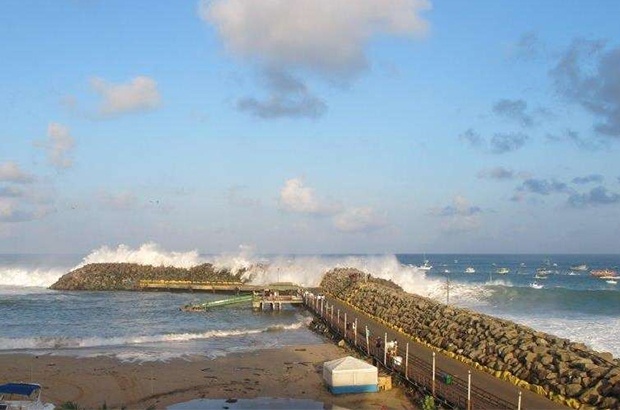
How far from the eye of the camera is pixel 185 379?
2170 centimetres

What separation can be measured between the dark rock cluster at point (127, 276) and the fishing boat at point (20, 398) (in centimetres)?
5047

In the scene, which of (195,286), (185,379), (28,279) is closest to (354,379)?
(185,379)

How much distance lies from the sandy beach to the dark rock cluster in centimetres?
4040

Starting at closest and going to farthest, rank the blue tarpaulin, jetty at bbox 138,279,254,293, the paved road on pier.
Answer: the blue tarpaulin, the paved road on pier, jetty at bbox 138,279,254,293

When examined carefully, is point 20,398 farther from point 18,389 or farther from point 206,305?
point 206,305

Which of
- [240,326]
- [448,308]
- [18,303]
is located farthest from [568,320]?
[18,303]

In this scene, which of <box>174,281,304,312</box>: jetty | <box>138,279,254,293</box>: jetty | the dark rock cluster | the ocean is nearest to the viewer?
the ocean

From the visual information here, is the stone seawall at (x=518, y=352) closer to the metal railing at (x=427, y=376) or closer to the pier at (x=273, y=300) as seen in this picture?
the metal railing at (x=427, y=376)

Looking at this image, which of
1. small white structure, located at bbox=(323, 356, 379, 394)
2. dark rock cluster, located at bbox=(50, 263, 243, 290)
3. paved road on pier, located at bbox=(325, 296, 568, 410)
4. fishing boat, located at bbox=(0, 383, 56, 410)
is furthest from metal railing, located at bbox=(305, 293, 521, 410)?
dark rock cluster, located at bbox=(50, 263, 243, 290)

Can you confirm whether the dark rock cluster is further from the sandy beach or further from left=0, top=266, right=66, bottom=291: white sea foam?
the sandy beach

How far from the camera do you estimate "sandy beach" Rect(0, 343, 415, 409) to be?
1869 cm

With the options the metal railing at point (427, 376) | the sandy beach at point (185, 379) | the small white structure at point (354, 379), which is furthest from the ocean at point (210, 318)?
the small white structure at point (354, 379)

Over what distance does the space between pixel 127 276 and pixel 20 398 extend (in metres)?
54.2

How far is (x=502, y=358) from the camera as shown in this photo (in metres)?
19.4
